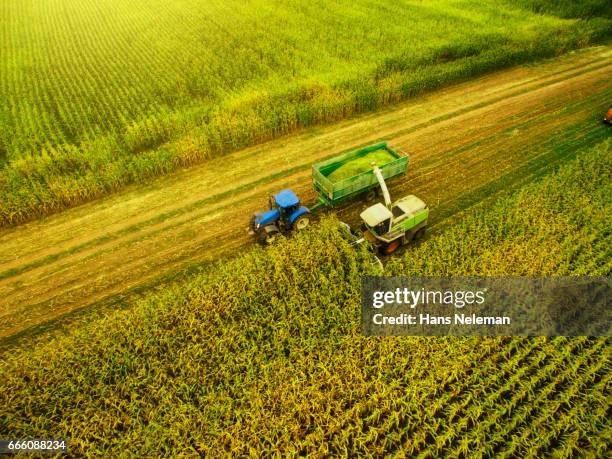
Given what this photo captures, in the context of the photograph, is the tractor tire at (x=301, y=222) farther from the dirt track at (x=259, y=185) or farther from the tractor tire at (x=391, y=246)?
the tractor tire at (x=391, y=246)

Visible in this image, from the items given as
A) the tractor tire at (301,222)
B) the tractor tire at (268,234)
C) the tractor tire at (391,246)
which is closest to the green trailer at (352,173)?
the tractor tire at (301,222)

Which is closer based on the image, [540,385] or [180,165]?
[540,385]

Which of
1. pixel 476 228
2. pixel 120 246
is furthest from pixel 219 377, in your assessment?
pixel 476 228

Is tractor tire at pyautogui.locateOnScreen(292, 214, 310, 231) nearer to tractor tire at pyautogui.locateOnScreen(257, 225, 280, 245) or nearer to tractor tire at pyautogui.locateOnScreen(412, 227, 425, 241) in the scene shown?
tractor tire at pyautogui.locateOnScreen(257, 225, 280, 245)

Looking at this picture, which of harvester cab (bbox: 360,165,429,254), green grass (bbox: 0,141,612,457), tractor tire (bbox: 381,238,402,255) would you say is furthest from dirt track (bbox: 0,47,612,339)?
tractor tire (bbox: 381,238,402,255)

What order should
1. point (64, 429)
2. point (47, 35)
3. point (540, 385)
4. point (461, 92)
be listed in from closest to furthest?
point (64, 429), point (540, 385), point (461, 92), point (47, 35)

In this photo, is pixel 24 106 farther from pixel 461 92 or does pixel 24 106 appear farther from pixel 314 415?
pixel 461 92
